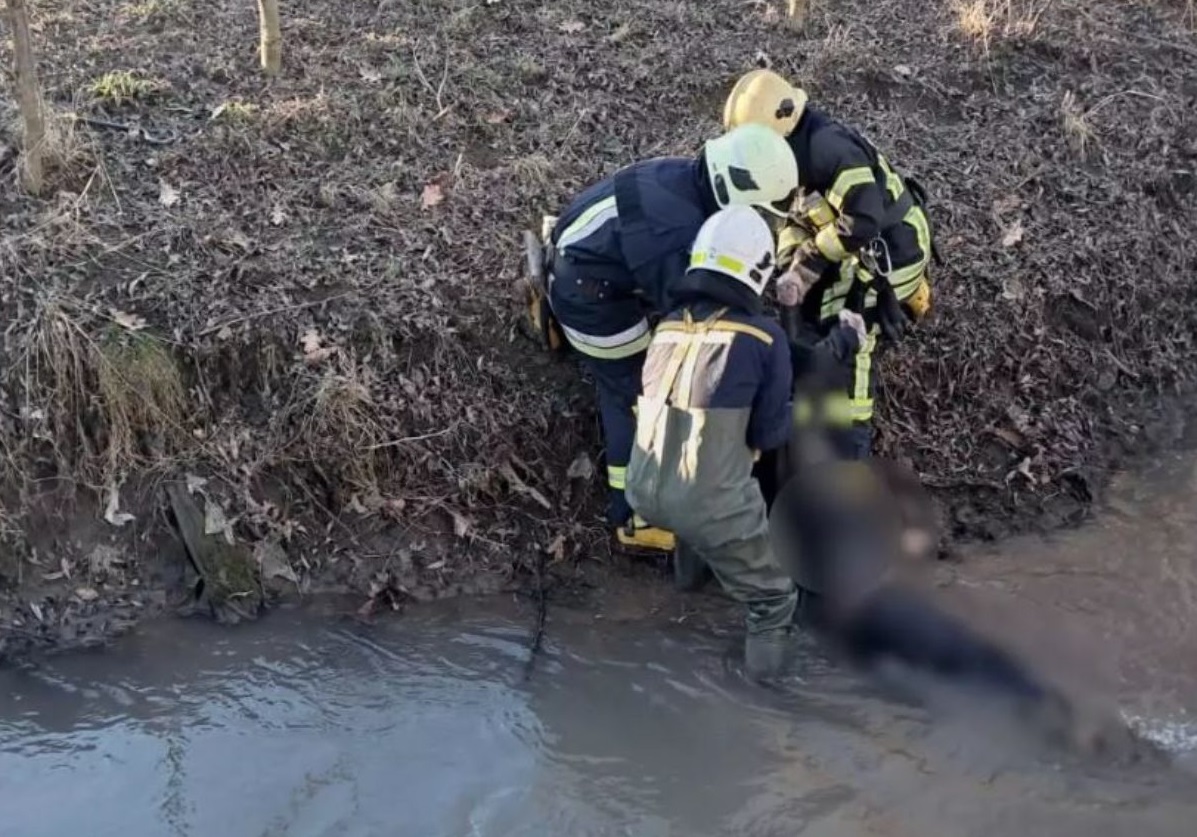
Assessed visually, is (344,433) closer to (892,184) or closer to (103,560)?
(103,560)

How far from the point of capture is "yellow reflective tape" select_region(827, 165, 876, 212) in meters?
5.84

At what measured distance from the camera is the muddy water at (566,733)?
486 cm

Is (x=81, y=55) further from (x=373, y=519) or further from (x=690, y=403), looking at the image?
(x=690, y=403)

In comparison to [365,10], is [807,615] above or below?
below

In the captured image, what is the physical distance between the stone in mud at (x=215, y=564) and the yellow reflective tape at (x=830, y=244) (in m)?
3.08

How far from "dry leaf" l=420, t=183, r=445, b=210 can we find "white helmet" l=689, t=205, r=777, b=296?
249cm

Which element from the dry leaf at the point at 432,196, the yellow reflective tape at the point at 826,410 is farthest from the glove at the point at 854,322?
the dry leaf at the point at 432,196

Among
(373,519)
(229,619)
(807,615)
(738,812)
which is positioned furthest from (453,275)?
(738,812)

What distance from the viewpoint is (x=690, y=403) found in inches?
200

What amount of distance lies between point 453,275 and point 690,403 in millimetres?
2087

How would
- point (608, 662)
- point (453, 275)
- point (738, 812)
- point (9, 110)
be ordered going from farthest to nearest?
1. point (9, 110)
2. point (453, 275)
3. point (608, 662)
4. point (738, 812)

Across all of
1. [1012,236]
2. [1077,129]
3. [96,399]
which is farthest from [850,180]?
[96,399]

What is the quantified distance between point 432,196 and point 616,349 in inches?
74.1

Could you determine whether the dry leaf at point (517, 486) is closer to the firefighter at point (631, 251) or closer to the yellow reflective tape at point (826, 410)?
the firefighter at point (631, 251)
